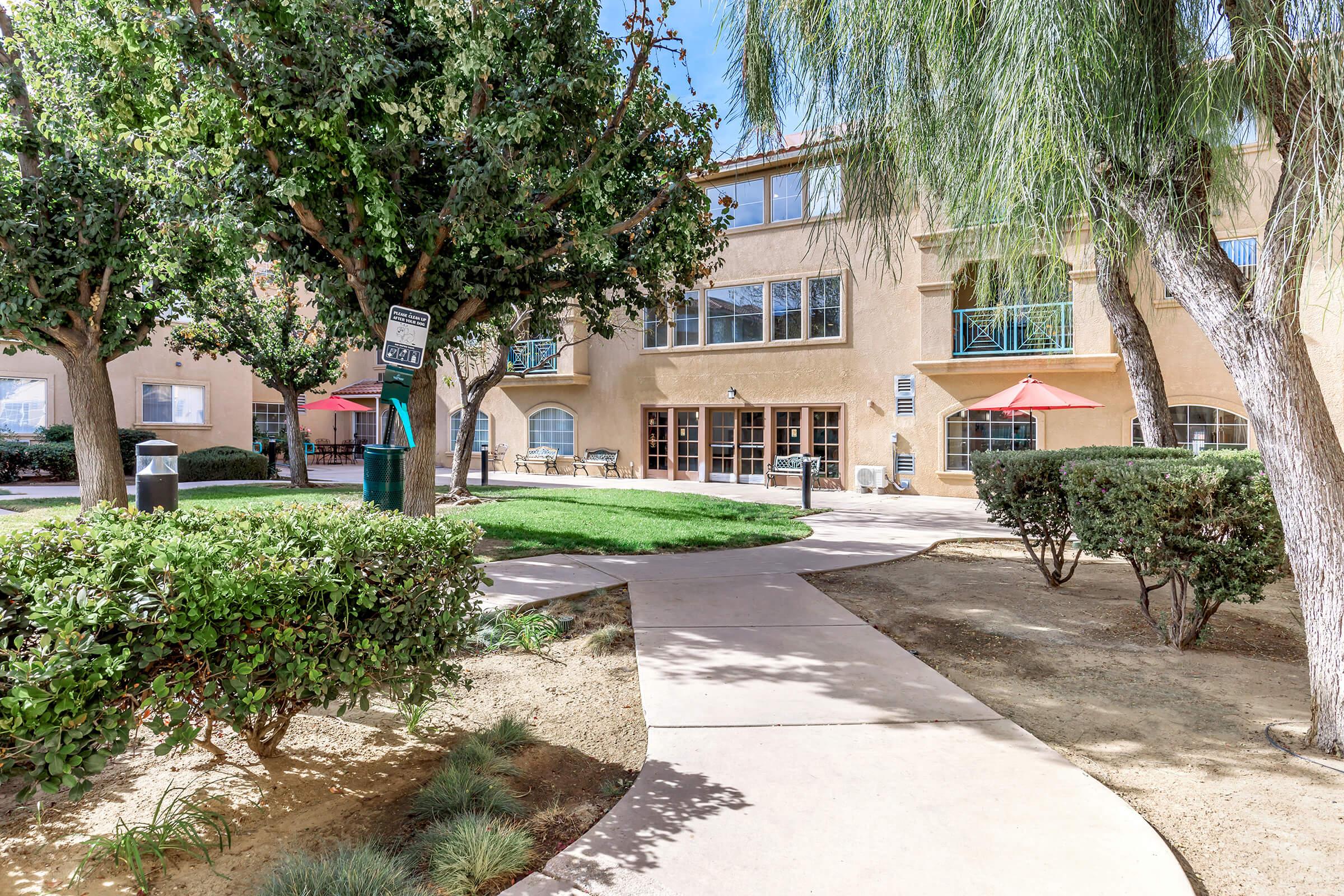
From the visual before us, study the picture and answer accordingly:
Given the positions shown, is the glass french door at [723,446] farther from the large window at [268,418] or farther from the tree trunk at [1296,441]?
the large window at [268,418]

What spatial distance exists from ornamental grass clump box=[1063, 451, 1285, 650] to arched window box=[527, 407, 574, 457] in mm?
17925

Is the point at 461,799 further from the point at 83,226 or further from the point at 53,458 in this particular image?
the point at 53,458

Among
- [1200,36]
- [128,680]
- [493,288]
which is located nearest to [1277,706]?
[1200,36]

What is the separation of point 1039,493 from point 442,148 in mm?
6427

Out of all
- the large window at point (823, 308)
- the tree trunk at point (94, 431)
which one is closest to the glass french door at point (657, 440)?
the large window at point (823, 308)

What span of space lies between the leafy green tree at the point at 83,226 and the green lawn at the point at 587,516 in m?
1.86

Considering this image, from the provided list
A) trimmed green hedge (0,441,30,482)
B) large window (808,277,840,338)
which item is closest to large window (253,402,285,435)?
trimmed green hedge (0,441,30,482)

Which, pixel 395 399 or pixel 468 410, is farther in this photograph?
pixel 468 410

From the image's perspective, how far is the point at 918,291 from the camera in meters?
16.5

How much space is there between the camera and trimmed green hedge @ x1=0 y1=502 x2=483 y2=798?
2.05 m

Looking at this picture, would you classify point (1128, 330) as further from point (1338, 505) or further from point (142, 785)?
point (142, 785)

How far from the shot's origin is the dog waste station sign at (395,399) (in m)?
4.10

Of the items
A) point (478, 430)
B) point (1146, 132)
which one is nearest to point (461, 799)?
point (1146, 132)

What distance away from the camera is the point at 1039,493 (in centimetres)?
677
